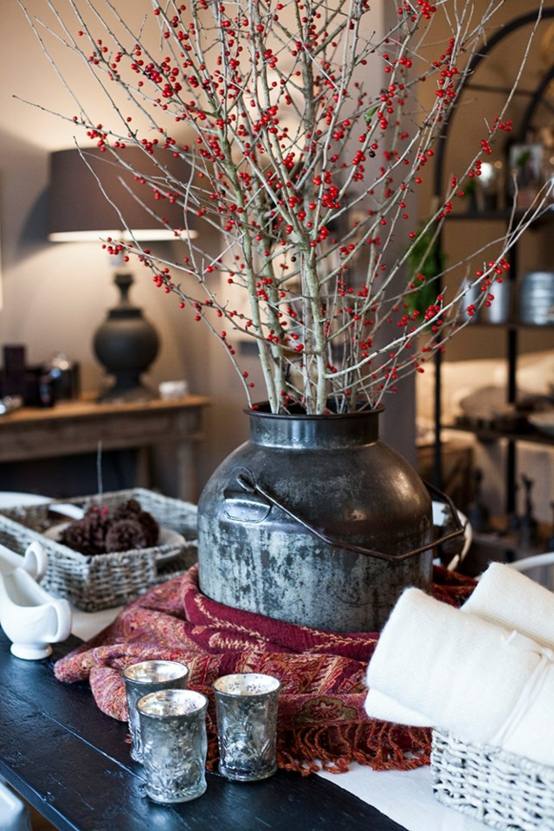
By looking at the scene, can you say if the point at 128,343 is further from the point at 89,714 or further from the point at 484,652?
the point at 484,652

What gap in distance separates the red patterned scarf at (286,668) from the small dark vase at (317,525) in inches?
1.1

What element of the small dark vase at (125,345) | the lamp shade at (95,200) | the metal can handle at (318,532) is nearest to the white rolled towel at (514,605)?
the metal can handle at (318,532)

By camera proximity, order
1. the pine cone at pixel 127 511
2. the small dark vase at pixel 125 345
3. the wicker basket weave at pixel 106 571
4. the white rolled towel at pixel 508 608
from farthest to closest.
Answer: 1. the small dark vase at pixel 125 345
2. the pine cone at pixel 127 511
3. the wicker basket weave at pixel 106 571
4. the white rolled towel at pixel 508 608

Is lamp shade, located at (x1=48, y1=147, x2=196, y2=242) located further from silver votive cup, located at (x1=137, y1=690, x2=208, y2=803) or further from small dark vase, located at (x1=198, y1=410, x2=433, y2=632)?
silver votive cup, located at (x1=137, y1=690, x2=208, y2=803)

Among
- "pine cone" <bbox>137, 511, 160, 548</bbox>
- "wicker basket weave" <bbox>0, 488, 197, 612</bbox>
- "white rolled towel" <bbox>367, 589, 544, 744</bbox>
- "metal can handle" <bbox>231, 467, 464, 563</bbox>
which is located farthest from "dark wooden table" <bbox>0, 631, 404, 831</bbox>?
"pine cone" <bbox>137, 511, 160, 548</bbox>

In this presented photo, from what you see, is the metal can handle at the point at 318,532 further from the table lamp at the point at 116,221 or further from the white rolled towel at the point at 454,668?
the table lamp at the point at 116,221

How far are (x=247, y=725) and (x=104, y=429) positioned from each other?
9.79ft

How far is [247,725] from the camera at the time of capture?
1045 mm

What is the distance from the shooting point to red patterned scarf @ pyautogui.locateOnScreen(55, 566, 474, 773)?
1.13 metres

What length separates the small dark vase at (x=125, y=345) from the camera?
407cm

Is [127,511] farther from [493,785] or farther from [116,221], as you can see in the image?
[116,221]

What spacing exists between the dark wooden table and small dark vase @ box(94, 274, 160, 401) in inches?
113

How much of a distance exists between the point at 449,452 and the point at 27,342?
1783mm

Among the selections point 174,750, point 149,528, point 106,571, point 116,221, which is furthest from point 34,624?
point 116,221
